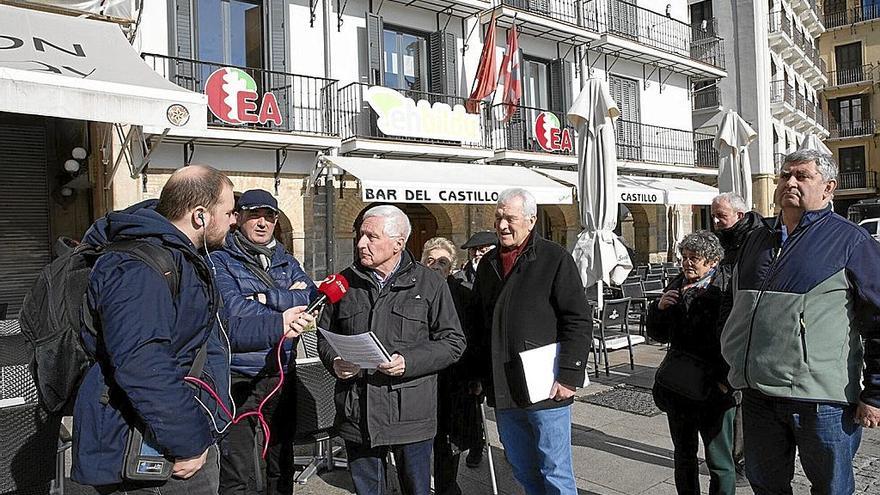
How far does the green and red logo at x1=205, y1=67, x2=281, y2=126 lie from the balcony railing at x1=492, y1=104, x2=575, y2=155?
5.88 meters

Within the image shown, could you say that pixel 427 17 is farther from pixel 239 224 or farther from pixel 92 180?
→ pixel 239 224

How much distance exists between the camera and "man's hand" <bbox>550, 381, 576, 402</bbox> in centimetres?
307

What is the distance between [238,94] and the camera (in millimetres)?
10891

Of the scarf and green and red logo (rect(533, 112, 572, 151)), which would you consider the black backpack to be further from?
green and red logo (rect(533, 112, 572, 151))

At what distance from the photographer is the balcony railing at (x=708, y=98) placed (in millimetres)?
25844

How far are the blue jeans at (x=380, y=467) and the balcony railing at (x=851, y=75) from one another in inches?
1762

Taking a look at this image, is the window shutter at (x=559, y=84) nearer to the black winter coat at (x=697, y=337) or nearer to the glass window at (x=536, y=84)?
the glass window at (x=536, y=84)

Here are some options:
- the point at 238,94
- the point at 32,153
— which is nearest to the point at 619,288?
the point at 238,94

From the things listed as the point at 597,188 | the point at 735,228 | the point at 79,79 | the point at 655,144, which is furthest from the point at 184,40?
the point at 655,144

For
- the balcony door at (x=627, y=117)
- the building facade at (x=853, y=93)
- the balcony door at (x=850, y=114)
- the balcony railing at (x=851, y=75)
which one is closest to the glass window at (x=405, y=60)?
the balcony door at (x=627, y=117)

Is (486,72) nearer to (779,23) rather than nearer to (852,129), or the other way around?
(779,23)

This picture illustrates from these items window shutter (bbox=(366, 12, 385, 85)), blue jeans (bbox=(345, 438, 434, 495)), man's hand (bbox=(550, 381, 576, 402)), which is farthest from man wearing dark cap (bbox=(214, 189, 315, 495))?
window shutter (bbox=(366, 12, 385, 85))

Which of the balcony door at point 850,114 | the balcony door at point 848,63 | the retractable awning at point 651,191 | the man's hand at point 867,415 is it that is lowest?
the man's hand at point 867,415

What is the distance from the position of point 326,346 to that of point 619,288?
25.0 feet
